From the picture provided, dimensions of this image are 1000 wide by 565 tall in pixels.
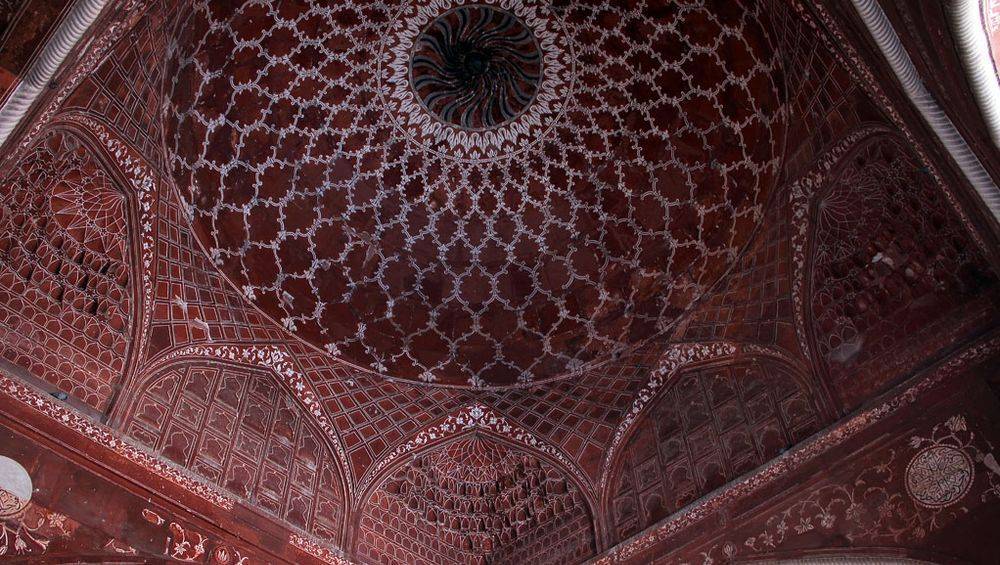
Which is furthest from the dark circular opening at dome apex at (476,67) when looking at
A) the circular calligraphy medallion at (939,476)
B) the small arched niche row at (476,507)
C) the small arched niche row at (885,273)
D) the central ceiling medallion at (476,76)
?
the circular calligraphy medallion at (939,476)

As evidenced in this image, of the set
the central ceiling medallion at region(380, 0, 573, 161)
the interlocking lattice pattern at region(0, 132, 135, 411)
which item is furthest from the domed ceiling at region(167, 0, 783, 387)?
the interlocking lattice pattern at region(0, 132, 135, 411)

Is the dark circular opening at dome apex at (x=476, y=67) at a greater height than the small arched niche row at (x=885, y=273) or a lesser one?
greater

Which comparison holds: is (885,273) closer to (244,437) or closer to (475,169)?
(475,169)

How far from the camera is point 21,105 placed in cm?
588

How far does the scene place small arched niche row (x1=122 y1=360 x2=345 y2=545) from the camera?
27.2 feet

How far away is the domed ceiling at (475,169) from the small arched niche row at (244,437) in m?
0.90

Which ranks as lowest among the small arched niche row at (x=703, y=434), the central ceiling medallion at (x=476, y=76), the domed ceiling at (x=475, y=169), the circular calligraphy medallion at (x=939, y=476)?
the circular calligraphy medallion at (x=939, y=476)

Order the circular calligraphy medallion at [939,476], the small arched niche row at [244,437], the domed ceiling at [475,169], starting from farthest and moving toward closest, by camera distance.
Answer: the domed ceiling at [475,169] < the small arched niche row at [244,437] < the circular calligraphy medallion at [939,476]

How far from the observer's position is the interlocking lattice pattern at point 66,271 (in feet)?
24.6

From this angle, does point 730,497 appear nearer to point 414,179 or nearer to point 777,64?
point 777,64

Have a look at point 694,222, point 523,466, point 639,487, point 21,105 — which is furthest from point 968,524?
point 21,105

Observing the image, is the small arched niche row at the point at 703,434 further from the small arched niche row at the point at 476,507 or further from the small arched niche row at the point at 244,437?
the small arched niche row at the point at 244,437

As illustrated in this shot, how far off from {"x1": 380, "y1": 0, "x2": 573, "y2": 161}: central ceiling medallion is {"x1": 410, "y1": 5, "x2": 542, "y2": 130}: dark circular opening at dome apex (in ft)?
0.03

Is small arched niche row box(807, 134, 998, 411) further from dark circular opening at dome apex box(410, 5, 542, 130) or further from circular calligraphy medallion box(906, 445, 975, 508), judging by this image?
dark circular opening at dome apex box(410, 5, 542, 130)
